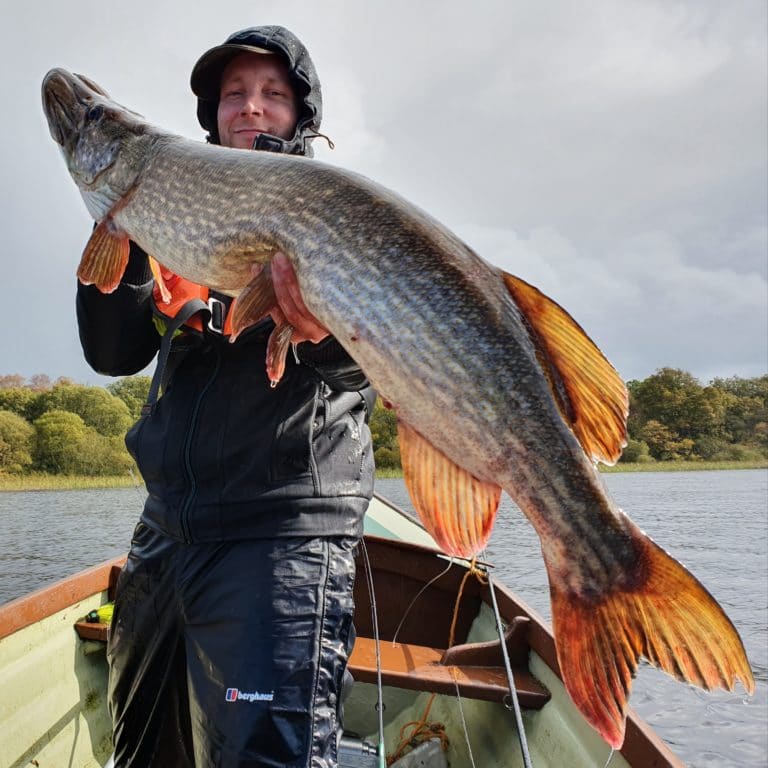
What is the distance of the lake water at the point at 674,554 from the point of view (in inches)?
222

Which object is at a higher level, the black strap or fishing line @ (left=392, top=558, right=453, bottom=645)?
the black strap

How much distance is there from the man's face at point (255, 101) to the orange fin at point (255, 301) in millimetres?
929

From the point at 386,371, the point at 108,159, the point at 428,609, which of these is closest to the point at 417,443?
the point at 386,371

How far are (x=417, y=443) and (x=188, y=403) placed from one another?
0.83m

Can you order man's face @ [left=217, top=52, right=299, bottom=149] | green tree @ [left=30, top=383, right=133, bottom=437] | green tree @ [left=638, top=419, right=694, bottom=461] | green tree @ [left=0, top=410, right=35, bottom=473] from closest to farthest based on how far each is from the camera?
man's face @ [left=217, top=52, right=299, bottom=149] < green tree @ [left=0, top=410, right=35, bottom=473] < green tree @ [left=30, top=383, right=133, bottom=437] < green tree @ [left=638, top=419, right=694, bottom=461]

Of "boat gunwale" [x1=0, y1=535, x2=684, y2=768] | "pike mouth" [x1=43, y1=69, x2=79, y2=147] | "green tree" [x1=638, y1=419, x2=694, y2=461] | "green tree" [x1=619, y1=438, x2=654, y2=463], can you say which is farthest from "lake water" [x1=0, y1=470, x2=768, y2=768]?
"green tree" [x1=638, y1=419, x2=694, y2=461]

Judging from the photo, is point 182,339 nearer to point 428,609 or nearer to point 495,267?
point 495,267

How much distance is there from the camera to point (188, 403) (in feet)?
5.50

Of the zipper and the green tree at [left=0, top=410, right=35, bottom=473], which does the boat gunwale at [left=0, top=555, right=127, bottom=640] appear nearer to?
the zipper

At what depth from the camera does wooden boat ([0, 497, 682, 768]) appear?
2355mm

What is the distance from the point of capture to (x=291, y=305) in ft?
4.46

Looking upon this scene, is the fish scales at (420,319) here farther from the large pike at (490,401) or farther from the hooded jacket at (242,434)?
the hooded jacket at (242,434)

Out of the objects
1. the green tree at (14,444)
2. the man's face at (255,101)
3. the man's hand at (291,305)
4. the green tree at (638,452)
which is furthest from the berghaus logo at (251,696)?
the green tree at (638,452)

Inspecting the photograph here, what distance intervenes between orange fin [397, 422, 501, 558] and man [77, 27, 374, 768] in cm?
45
